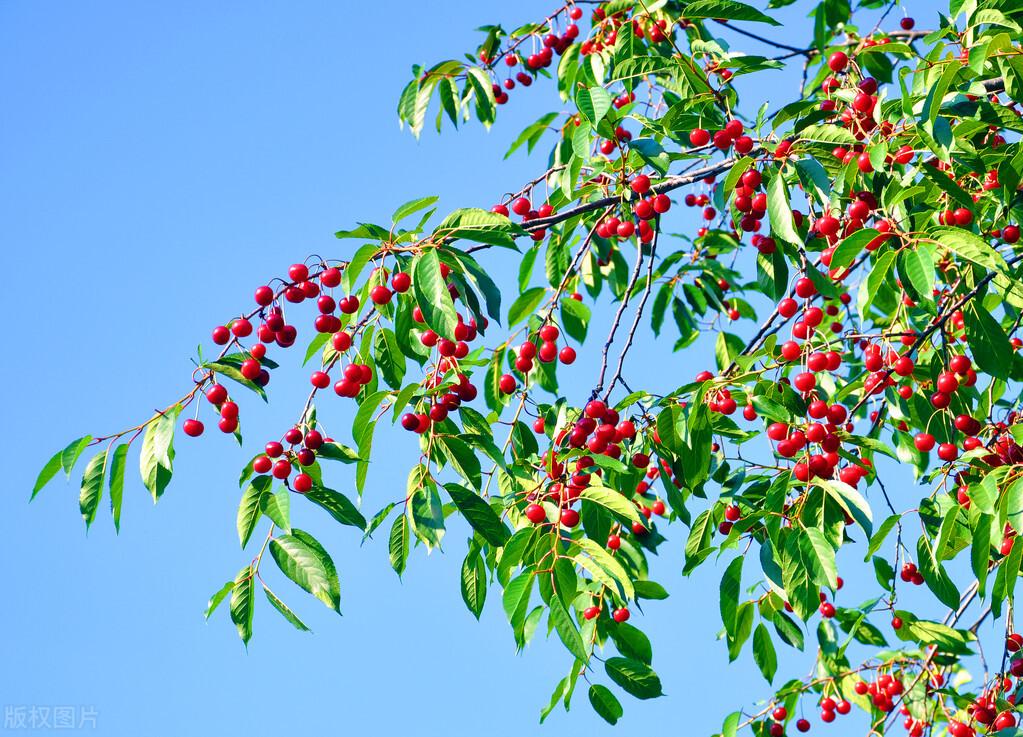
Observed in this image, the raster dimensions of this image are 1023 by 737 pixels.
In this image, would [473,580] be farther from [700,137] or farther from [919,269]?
[700,137]

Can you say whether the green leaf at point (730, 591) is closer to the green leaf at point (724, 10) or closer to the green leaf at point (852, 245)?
the green leaf at point (852, 245)

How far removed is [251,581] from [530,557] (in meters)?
0.70

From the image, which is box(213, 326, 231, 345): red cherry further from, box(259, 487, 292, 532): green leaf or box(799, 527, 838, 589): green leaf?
box(799, 527, 838, 589): green leaf

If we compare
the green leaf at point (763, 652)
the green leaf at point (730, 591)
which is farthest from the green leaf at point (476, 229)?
the green leaf at point (763, 652)

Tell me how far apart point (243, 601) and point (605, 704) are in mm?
1147

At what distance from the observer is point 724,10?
3455mm

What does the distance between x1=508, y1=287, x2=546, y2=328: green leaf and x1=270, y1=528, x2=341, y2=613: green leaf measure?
1.30 meters

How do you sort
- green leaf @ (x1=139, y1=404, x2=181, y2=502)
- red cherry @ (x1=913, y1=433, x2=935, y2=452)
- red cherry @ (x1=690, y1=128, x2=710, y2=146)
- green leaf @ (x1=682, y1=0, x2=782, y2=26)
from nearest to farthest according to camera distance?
green leaf @ (x1=139, y1=404, x2=181, y2=502), red cherry @ (x1=690, y1=128, x2=710, y2=146), red cherry @ (x1=913, y1=433, x2=935, y2=452), green leaf @ (x1=682, y1=0, x2=782, y2=26)

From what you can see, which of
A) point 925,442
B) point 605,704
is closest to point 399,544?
point 605,704

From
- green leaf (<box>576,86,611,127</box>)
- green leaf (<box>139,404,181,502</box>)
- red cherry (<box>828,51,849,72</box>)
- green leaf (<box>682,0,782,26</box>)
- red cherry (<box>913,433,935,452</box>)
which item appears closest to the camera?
green leaf (<box>139,404,181,502</box>)

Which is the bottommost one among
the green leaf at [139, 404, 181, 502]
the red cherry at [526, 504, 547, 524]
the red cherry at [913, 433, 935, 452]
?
the red cherry at [526, 504, 547, 524]

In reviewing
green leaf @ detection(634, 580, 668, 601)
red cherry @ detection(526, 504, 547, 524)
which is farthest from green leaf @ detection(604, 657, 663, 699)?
red cherry @ detection(526, 504, 547, 524)

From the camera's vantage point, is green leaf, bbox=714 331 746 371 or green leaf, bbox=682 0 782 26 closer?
green leaf, bbox=682 0 782 26

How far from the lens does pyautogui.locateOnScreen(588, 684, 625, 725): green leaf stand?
118 inches
